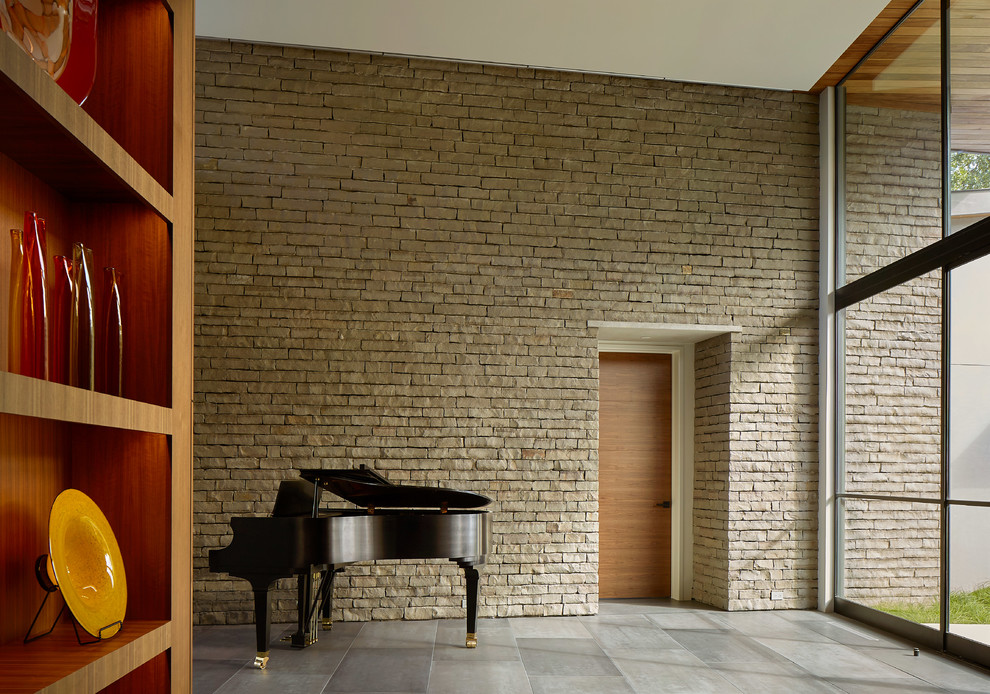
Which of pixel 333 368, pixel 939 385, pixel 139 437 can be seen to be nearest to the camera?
pixel 139 437

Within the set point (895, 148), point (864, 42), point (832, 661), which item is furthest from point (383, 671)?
point (864, 42)

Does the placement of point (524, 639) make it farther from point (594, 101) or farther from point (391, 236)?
point (594, 101)

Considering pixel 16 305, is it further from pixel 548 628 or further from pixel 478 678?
pixel 548 628

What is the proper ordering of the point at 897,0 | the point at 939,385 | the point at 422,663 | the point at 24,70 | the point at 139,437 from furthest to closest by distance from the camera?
the point at 897,0, the point at 939,385, the point at 422,663, the point at 139,437, the point at 24,70

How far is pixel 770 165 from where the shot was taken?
6.66m

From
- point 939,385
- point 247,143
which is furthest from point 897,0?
point 247,143

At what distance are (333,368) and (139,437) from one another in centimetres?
419

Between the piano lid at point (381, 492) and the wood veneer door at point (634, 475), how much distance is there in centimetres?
238

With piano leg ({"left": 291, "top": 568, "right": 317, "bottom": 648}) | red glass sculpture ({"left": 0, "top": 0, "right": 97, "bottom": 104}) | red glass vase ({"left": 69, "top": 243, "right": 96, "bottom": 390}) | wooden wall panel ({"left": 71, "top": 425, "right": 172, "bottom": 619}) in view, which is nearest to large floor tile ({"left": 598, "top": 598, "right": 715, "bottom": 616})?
piano leg ({"left": 291, "top": 568, "right": 317, "bottom": 648})

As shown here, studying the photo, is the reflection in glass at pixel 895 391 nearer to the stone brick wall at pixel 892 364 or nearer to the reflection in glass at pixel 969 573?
the stone brick wall at pixel 892 364

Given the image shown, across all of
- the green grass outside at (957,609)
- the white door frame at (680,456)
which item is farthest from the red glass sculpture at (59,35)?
the white door frame at (680,456)

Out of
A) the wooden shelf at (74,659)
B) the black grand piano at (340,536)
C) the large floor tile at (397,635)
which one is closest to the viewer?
the wooden shelf at (74,659)

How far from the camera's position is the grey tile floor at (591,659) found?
A: 4355 mm

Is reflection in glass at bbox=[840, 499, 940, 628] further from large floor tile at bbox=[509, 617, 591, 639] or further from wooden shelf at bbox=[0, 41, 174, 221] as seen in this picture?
wooden shelf at bbox=[0, 41, 174, 221]
